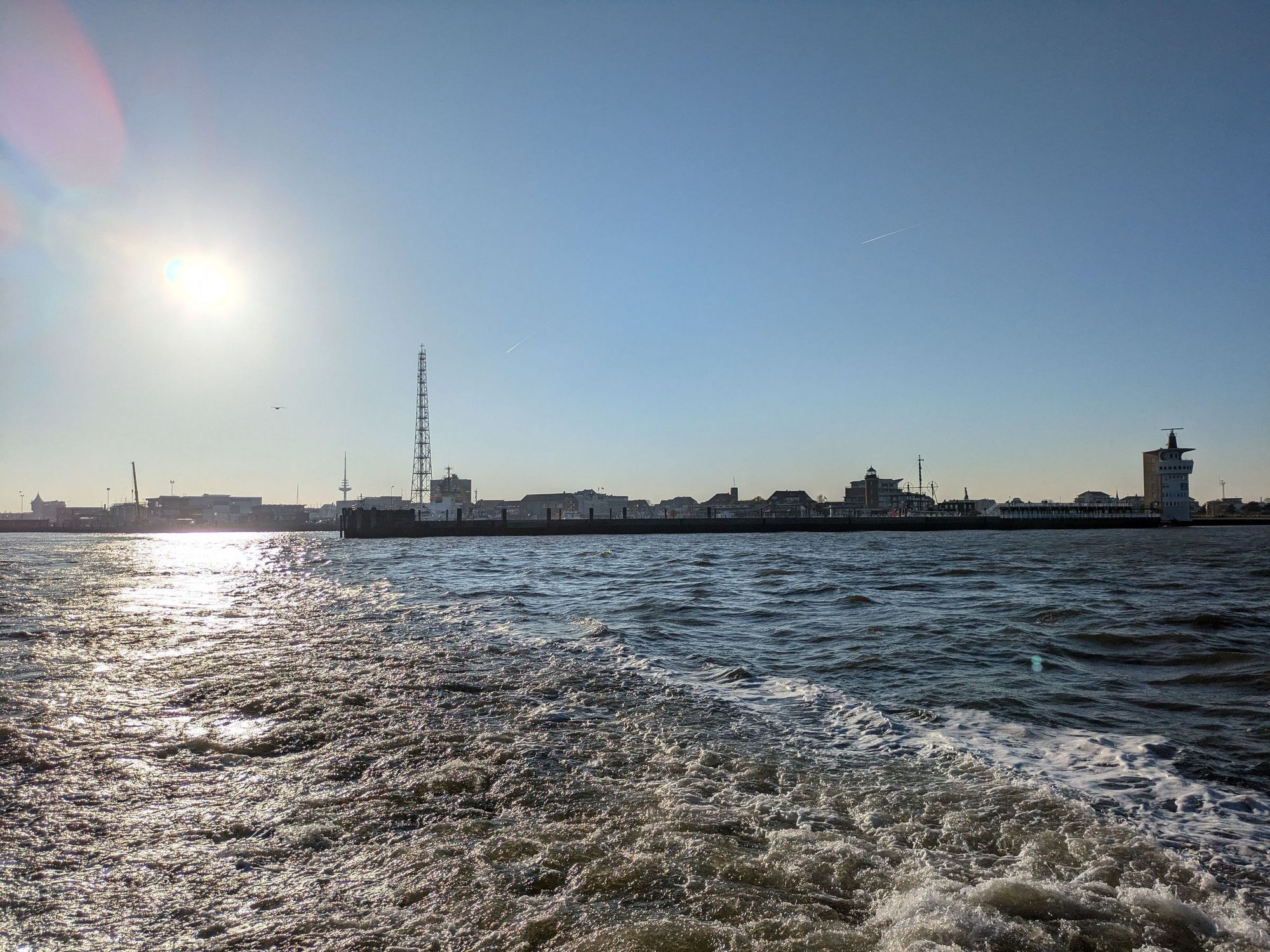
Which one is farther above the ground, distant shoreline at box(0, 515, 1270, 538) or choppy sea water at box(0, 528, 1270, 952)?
choppy sea water at box(0, 528, 1270, 952)

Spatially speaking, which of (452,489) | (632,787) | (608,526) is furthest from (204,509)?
(632,787)

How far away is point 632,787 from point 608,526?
63.0 metres

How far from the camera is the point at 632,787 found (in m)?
3.73

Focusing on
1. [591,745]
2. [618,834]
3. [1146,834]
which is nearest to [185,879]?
[618,834]

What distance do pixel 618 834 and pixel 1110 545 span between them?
140 ft

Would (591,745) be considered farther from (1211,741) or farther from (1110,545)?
(1110,545)

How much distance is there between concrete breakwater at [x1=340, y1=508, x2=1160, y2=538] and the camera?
63.7 m

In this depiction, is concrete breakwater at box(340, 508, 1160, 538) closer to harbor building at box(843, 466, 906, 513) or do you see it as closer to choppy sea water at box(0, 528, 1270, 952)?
Answer: harbor building at box(843, 466, 906, 513)

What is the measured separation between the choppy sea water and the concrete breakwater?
2172 inches

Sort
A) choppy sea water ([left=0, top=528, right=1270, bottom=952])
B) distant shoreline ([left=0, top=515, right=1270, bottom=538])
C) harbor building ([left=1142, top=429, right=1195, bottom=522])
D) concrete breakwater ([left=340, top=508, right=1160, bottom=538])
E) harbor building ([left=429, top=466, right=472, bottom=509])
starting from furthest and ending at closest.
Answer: harbor building ([left=429, top=466, right=472, bottom=509]) → harbor building ([left=1142, top=429, right=1195, bottom=522]) → distant shoreline ([left=0, top=515, right=1270, bottom=538]) → concrete breakwater ([left=340, top=508, right=1160, bottom=538]) → choppy sea water ([left=0, top=528, right=1270, bottom=952])

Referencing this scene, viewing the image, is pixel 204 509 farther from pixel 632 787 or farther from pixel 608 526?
pixel 632 787

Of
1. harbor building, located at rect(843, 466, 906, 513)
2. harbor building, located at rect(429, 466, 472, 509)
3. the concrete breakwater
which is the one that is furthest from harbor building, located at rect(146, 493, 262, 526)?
harbor building, located at rect(843, 466, 906, 513)

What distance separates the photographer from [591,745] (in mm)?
4512

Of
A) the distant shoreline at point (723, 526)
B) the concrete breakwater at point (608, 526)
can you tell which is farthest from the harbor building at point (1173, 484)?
the concrete breakwater at point (608, 526)
